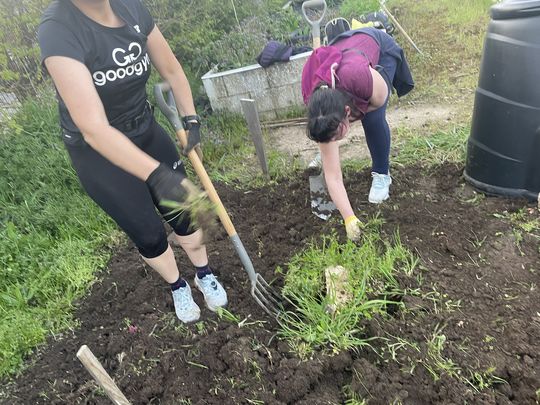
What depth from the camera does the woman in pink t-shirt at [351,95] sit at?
2.10 metres

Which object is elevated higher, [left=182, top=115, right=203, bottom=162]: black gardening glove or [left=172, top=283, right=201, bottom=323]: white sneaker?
[left=182, top=115, right=203, bottom=162]: black gardening glove

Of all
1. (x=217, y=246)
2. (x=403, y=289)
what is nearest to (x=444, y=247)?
(x=403, y=289)

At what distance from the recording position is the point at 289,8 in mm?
6172

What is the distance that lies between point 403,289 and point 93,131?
61.0 inches

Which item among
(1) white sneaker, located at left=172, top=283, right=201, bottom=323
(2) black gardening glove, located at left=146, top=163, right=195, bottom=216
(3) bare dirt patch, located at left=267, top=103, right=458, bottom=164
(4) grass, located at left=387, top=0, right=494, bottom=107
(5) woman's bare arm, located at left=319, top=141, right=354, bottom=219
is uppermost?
(2) black gardening glove, located at left=146, top=163, right=195, bottom=216

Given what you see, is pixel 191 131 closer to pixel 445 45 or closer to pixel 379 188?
pixel 379 188

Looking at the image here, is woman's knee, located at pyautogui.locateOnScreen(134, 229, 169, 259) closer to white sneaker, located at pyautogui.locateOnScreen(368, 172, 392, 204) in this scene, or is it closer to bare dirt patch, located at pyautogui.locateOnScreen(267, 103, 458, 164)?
white sneaker, located at pyautogui.locateOnScreen(368, 172, 392, 204)

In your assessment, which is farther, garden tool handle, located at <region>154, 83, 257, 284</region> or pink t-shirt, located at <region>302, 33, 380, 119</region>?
pink t-shirt, located at <region>302, 33, 380, 119</region>

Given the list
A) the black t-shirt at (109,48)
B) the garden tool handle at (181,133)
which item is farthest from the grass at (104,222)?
the black t-shirt at (109,48)

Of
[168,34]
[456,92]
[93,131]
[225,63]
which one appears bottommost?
[456,92]

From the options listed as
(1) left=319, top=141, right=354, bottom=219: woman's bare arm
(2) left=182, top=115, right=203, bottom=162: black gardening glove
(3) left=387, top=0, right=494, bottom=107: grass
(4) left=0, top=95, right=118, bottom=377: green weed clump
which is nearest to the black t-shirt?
(2) left=182, top=115, right=203, bottom=162: black gardening glove

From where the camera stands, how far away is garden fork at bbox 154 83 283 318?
2.02m

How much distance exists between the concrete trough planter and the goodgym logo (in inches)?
110

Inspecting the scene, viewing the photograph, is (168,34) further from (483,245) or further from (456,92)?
(483,245)
